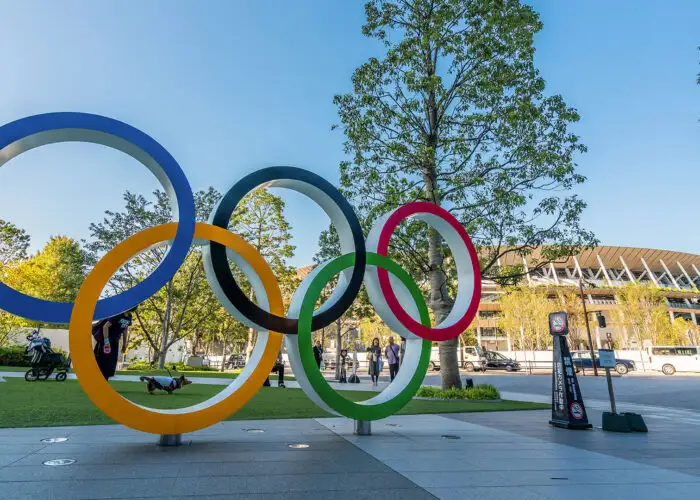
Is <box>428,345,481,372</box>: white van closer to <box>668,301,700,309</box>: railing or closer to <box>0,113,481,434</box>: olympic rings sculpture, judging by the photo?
<box>0,113,481,434</box>: olympic rings sculpture

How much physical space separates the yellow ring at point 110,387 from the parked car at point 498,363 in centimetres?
3036

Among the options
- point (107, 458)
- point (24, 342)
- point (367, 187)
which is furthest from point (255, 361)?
point (24, 342)

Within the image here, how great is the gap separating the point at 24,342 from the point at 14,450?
105 ft

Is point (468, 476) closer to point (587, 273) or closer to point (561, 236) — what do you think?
point (561, 236)

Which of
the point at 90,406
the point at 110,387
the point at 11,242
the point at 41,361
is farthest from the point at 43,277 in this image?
the point at 110,387

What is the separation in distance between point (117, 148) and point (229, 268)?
2.00 metres

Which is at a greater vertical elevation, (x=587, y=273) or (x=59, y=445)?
(x=587, y=273)

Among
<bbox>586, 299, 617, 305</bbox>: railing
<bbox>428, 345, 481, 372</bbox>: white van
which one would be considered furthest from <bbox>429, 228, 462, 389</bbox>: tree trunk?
<bbox>586, 299, 617, 305</bbox>: railing

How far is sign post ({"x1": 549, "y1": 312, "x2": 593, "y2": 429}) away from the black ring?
3749mm

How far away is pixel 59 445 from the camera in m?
5.02

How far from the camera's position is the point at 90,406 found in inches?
332

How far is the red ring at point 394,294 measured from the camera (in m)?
6.39

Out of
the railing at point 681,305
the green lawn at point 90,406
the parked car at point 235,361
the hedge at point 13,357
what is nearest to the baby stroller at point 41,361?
the green lawn at point 90,406

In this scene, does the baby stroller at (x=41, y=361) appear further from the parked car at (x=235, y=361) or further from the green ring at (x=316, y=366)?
the parked car at (x=235, y=361)
